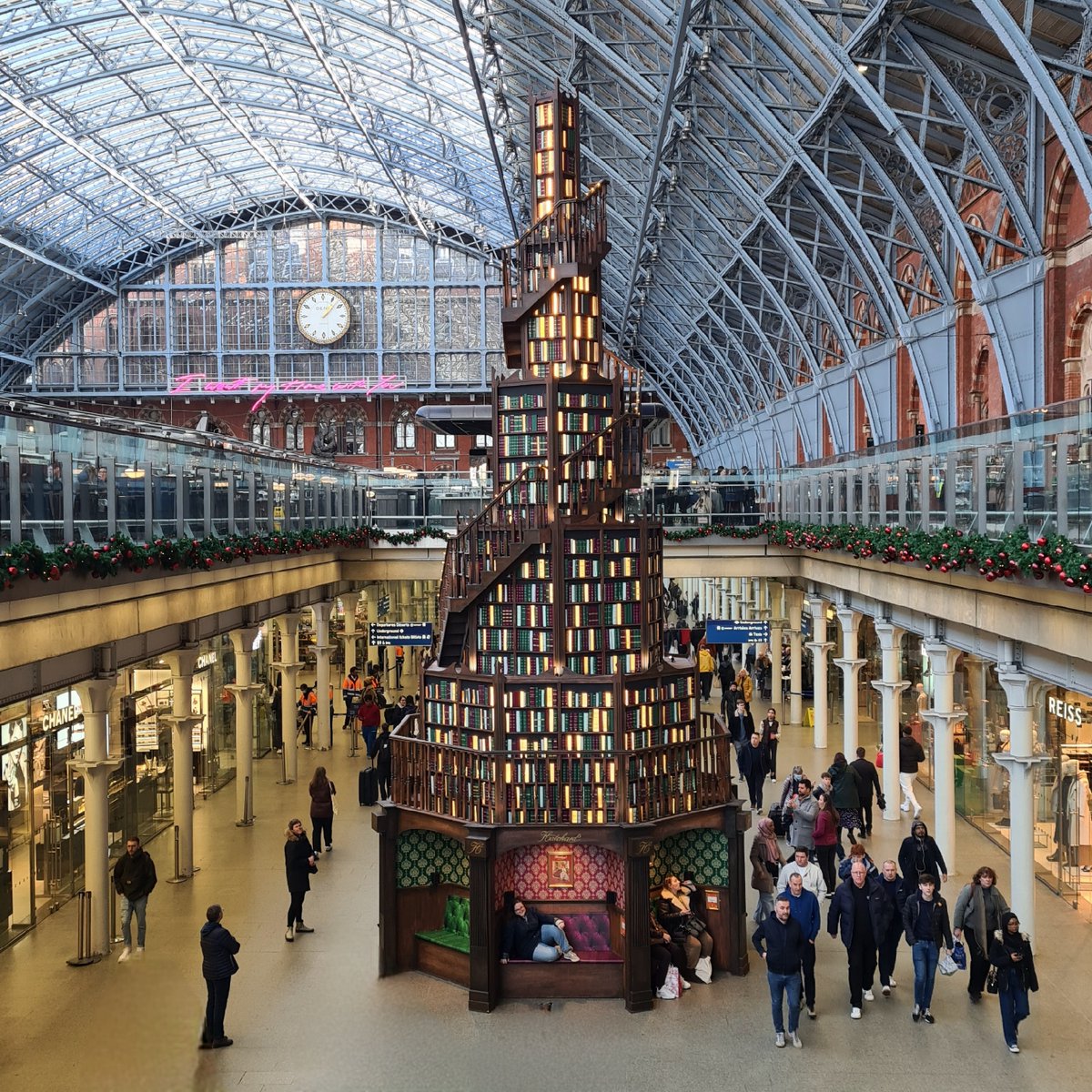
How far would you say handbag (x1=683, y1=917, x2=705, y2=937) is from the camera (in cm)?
1294

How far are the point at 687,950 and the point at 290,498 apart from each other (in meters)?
13.3

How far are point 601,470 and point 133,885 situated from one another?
7010mm

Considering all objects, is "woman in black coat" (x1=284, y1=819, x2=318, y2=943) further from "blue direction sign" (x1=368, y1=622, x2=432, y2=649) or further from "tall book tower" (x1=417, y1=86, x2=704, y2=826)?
"blue direction sign" (x1=368, y1=622, x2=432, y2=649)

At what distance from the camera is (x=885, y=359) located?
28578mm

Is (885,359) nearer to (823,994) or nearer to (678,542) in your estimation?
(678,542)

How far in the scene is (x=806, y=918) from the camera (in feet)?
37.4

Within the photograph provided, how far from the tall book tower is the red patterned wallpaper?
2.32ft

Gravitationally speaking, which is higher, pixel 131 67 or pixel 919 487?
pixel 131 67

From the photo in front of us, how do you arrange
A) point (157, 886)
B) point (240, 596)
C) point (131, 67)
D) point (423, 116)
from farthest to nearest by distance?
point (423, 116) → point (131, 67) → point (240, 596) → point (157, 886)

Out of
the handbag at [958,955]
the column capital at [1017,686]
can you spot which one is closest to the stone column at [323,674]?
the column capital at [1017,686]

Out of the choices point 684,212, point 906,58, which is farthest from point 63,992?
point 684,212

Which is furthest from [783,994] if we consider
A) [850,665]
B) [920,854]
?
[850,665]

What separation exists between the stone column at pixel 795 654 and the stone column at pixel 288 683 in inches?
472

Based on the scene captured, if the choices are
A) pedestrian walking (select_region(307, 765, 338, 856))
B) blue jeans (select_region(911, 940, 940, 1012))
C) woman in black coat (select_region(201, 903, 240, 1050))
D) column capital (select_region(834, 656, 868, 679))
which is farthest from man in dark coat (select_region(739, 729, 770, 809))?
woman in black coat (select_region(201, 903, 240, 1050))
